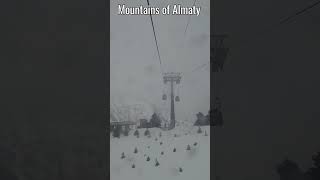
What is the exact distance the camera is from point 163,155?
321cm

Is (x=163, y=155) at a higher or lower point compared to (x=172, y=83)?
lower

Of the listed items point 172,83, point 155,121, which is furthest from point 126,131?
point 172,83

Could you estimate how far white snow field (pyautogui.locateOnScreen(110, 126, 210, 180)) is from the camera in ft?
10.5

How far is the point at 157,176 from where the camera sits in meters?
3.22

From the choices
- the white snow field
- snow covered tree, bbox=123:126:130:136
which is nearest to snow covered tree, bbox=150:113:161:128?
the white snow field

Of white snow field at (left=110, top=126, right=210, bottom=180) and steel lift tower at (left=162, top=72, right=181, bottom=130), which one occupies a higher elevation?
steel lift tower at (left=162, top=72, right=181, bottom=130)

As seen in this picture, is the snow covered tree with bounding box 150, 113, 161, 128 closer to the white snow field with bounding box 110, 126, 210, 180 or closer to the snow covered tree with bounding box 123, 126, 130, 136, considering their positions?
the white snow field with bounding box 110, 126, 210, 180

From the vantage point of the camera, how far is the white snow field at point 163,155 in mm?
3201

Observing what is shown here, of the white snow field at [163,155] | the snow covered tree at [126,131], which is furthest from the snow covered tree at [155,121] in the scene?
the snow covered tree at [126,131]

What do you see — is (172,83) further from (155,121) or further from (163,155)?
(163,155)

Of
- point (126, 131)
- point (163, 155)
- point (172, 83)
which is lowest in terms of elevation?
point (163, 155)

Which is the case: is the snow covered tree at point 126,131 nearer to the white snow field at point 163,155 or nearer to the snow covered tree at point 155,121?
the white snow field at point 163,155
